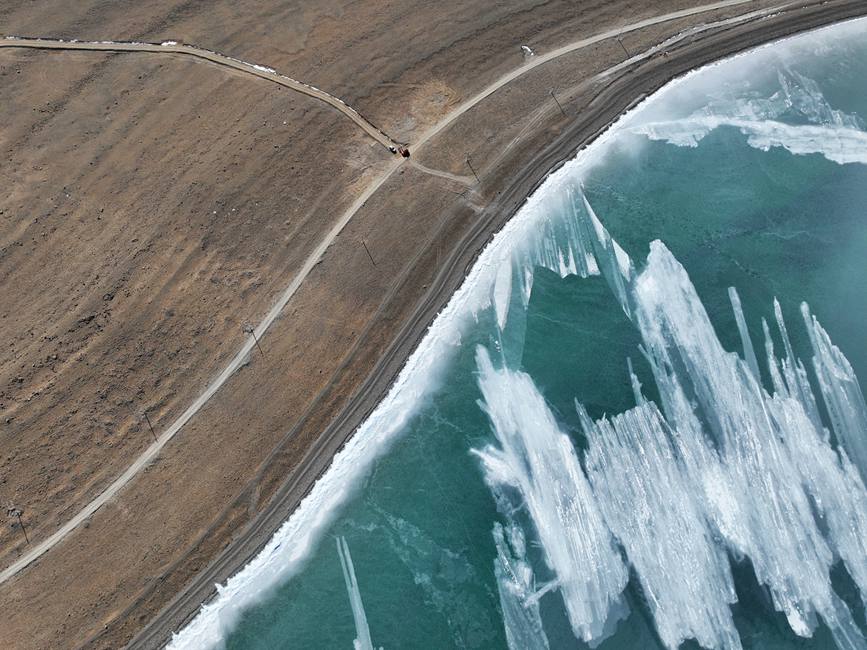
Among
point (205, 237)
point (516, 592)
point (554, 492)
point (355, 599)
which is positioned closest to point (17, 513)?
point (205, 237)

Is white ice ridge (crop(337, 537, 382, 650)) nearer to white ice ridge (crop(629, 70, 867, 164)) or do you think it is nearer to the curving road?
the curving road

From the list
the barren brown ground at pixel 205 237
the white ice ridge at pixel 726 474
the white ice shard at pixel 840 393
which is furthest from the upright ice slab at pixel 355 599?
the white ice shard at pixel 840 393

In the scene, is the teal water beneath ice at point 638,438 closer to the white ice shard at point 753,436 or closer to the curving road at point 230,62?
the white ice shard at point 753,436

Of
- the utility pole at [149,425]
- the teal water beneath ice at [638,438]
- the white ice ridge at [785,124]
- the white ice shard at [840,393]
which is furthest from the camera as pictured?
the white ice ridge at [785,124]

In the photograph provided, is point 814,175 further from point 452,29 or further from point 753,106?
point 452,29

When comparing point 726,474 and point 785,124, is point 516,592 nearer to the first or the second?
point 726,474

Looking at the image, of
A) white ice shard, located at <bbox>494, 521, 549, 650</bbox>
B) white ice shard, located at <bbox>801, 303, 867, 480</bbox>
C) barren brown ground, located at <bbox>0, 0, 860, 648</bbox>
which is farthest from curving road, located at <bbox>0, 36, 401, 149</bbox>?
white ice shard, located at <bbox>801, 303, 867, 480</bbox>

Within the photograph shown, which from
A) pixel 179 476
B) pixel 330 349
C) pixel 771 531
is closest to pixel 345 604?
pixel 179 476
